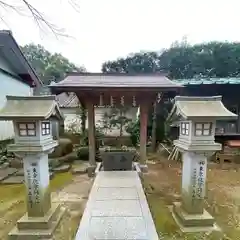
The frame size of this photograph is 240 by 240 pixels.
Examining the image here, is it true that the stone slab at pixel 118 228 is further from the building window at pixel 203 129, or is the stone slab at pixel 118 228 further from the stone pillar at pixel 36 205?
the building window at pixel 203 129

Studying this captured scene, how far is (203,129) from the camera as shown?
13.0 feet

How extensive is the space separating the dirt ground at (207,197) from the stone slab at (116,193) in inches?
21.5

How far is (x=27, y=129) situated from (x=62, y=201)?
2152 mm

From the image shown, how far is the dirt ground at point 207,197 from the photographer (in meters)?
3.82

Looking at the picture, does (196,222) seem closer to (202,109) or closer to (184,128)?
(184,128)

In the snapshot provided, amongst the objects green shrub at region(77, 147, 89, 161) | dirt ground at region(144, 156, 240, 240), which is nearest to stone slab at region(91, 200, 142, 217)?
dirt ground at region(144, 156, 240, 240)

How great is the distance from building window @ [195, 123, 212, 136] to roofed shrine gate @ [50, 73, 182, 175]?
2.35m

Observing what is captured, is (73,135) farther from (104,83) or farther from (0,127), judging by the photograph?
(104,83)

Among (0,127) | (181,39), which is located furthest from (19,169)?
(181,39)

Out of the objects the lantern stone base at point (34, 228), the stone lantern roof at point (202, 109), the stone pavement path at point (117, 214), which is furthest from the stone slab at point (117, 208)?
the stone lantern roof at point (202, 109)

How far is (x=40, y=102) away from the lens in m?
3.94

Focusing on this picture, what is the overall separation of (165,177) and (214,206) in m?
2.26

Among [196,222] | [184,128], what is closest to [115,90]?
[184,128]

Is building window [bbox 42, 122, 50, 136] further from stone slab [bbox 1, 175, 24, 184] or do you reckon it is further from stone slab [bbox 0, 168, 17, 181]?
stone slab [bbox 0, 168, 17, 181]
